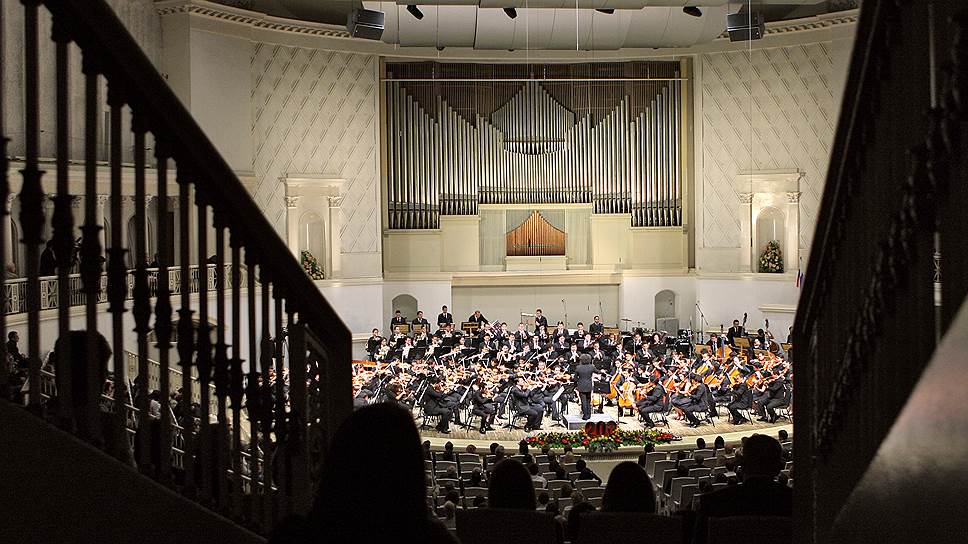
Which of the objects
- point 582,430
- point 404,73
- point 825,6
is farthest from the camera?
point 404,73

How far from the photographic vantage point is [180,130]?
2377mm

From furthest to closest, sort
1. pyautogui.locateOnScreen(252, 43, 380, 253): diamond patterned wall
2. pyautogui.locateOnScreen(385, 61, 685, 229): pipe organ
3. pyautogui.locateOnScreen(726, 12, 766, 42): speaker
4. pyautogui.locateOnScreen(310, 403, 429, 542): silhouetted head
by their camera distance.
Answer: pyautogui.locateOnScreen(385, 61, 685, 229): pipe organ
pyautogui.locateOnScreen(252, 43, 380, 253): diamond patterned wall
pyautogui.locateOnScreen(726, 12, 766, 42): speaker
pyautogui.locateOnScreen(310, 403, 429, 542): silhouetted head

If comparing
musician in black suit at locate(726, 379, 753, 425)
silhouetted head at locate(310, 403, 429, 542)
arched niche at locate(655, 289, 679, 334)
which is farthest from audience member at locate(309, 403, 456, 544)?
arched niche at locate(655, 289, 679, 334)

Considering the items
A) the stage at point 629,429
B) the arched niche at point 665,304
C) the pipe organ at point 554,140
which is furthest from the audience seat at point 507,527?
the arched niche at point 665,304

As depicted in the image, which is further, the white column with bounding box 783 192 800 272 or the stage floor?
the white column with bounding box 783 192 800 272

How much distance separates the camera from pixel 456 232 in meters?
21.7

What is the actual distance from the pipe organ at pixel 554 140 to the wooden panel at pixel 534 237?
1.61ft

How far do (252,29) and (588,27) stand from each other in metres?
6.66

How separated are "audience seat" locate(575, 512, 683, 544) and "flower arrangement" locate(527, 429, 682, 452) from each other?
897 cm

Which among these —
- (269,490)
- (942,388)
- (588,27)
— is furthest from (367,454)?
(588,27)

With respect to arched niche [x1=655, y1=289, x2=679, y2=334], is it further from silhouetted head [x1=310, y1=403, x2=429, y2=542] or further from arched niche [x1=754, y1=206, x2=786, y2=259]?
silhouetted head [x1=310, y1=403, x2=429, y2=542]

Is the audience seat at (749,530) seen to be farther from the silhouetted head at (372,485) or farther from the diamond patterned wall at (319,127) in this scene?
the diamond patterned wall at (319,127)

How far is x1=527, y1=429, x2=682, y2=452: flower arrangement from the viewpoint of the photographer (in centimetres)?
1239

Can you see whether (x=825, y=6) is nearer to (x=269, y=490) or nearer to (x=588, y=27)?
(x=588, y=27)
